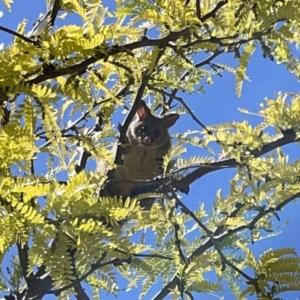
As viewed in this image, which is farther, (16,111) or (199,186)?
(199,186)

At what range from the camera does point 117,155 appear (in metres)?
0.76

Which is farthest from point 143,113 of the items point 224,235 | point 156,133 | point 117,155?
point 224,235

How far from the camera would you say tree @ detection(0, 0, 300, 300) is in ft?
1.54

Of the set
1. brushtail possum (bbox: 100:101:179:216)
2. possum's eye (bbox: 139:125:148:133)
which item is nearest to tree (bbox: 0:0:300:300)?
brushtail possum (bbox: 100:101:179:216)

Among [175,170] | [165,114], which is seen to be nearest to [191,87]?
[175,170]

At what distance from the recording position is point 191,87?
0.85 metres

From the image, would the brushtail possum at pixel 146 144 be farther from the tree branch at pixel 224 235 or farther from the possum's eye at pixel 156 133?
the tree branch at pixel 224 235

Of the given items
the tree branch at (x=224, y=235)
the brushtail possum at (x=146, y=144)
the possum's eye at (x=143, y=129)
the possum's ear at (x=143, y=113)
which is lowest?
the tree branch at (x=224, y=235)

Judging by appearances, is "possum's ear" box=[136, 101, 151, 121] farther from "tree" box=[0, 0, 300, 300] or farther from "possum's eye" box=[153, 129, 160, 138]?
"tree" box=[0, 0, 300, 300]

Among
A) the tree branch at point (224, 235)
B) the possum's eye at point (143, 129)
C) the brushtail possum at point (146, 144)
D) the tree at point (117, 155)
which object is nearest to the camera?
the tree at point (117, 155)

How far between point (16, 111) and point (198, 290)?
0.30 meters

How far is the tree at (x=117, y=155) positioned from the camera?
468 millimetres

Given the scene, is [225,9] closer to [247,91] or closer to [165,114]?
[165,114]

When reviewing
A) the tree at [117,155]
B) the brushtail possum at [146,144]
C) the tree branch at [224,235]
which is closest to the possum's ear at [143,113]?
the brushtail possum at [146,144]
